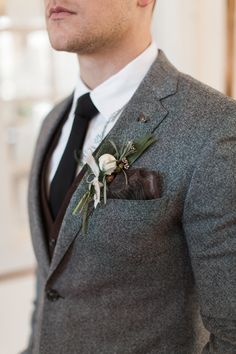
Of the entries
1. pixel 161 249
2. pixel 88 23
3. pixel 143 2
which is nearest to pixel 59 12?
pixel 88 23

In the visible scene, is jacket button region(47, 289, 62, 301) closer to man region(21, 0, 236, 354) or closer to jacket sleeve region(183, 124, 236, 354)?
man region(21, 0, 236, 354)

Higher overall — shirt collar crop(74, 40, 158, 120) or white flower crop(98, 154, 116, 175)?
shirt collar crop(74, 40, 158, 120)

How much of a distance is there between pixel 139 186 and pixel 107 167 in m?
0.07

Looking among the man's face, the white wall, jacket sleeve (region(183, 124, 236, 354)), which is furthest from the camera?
the white wall

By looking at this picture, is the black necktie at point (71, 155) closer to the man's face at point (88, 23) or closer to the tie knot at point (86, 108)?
the tie knot at point (86, 108)

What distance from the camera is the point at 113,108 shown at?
0.85 meters

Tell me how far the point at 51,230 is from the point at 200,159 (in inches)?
13.7

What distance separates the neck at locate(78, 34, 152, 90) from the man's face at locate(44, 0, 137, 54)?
0.02 meters

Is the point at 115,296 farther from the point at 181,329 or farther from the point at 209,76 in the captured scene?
the point at 209,76

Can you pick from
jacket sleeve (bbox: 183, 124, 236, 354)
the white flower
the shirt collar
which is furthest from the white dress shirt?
jacket sleeve (bbox: 183, 124, 236, 354)

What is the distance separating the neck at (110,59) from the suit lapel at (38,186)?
174 millimetres

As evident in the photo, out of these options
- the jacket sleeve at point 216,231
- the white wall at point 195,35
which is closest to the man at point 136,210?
the jacket sleeve at point 216,231

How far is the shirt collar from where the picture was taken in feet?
2.75

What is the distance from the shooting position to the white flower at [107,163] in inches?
28.2
